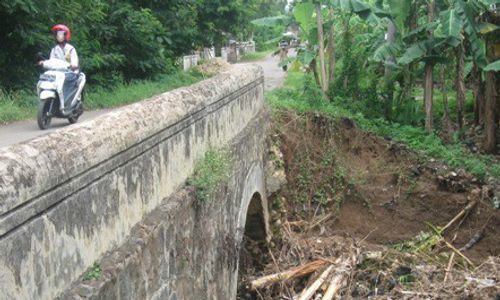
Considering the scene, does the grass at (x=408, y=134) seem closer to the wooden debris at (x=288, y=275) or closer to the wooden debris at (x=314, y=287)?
the wooden debris at (x=288, y=275)

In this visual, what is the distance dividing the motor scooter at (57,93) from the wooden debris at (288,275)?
11.3ft

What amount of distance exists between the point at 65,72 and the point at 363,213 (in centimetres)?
609

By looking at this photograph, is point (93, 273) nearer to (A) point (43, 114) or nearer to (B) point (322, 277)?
(A) point (43, 114)

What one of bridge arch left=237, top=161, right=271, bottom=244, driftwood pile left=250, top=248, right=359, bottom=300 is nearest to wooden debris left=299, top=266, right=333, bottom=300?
driftwood pile left=250, top=248, right=359, bottom=300

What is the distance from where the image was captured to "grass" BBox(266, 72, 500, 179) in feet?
37.2

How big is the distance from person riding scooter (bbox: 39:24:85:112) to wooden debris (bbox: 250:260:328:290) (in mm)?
3586

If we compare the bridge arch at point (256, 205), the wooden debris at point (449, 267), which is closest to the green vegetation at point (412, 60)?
the wooden debris at point (449, 267)

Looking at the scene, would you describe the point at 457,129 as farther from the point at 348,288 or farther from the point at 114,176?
the point at 114,176

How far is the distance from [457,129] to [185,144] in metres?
10.0

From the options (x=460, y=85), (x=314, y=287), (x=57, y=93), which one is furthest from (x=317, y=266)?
(x=460, y=85)

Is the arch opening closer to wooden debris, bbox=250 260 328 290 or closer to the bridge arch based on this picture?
the bridge arch

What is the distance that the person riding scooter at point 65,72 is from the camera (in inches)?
317

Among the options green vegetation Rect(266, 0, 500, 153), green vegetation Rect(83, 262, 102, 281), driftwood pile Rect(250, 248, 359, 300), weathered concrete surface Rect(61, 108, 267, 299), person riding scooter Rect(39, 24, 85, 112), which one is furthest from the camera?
green vegetation Rect(266, 0, 500, 153)

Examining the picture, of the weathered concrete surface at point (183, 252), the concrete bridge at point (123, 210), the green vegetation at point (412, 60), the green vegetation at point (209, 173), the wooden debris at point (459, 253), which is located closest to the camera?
the concrete bridge at point (123, 210)
